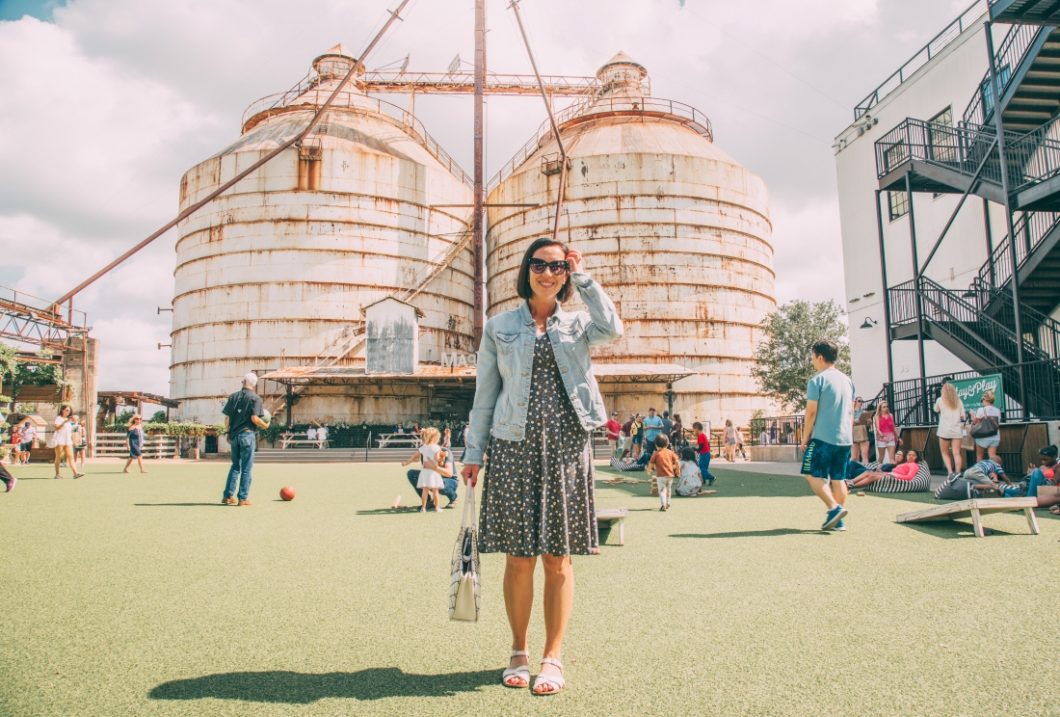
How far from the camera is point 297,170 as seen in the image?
3403 centimetres

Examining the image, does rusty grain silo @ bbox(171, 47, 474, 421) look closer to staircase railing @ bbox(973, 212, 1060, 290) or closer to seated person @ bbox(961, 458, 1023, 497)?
staircase railing @ bbox(973, 212, 1060, 290)

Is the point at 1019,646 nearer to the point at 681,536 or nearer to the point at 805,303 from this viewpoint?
the point at 681,536

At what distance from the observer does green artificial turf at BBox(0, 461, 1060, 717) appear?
105 inches

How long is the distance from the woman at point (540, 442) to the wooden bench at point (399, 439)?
2668 centimetres

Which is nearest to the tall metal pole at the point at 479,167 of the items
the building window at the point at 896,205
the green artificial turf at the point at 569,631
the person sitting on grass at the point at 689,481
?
the building window at the point at 896,205

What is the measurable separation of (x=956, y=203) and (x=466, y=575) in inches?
828

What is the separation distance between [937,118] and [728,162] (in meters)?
15.3

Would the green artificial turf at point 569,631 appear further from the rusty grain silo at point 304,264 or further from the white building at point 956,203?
the rusty grain silo at point 304,264

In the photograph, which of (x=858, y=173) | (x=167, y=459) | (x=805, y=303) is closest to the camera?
(x=858, y=173)

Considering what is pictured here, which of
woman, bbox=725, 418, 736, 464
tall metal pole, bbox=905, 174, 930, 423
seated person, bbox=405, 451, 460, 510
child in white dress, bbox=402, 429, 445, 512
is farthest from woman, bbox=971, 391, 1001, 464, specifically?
woman, bbox=725, 418, 736, 464

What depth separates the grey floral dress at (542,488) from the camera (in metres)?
2.97

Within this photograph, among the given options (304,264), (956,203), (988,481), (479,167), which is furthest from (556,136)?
(988,481)

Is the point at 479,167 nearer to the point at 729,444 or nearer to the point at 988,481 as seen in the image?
the point at 729,444

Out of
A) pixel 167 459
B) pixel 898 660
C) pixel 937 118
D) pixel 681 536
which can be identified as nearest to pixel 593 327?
pixel 898 660
